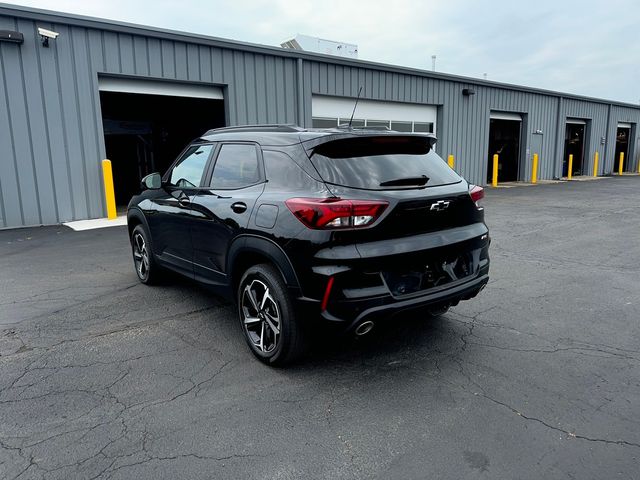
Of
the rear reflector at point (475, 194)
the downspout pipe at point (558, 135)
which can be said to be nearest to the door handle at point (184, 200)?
the rear reflector at point (475, 194)

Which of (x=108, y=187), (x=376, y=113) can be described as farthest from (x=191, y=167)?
(x=376, y=113)

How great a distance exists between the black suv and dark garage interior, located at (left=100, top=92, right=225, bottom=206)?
1250 cm

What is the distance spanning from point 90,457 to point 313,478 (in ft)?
3.89

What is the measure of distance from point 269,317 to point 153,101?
14.8 m

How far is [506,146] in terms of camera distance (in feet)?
75.2

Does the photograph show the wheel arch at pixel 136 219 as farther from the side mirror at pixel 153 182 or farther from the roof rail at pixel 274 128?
the roof rail at pixel 274 128

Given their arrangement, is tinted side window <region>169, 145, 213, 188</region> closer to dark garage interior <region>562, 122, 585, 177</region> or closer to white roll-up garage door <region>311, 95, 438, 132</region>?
white roll-up garage door <region>311, 95, 438, 132</region>

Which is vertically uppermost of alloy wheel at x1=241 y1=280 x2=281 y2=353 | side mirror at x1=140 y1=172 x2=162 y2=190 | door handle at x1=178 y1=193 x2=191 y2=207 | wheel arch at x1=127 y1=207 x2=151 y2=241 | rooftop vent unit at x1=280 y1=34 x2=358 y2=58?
rooftop vent unit at x1=280 y1=34 x2=358 y2=58

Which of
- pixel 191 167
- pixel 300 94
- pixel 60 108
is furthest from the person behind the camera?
pixel 300 94

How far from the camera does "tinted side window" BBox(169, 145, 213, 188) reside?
434cm

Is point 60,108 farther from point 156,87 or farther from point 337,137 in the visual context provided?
point 337,137

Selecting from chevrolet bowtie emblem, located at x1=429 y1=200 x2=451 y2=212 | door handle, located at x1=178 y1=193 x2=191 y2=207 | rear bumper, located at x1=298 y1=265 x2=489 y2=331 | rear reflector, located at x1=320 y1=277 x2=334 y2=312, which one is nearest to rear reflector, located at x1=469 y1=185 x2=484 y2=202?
chevrolet bowtie emblem, located at x1=429 y1=200 x2=451 y2=212

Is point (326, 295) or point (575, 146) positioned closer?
point (326, 295)

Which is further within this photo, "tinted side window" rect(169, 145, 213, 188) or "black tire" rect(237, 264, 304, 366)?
"tinted side window" rect(169, 145, 213, 188)
